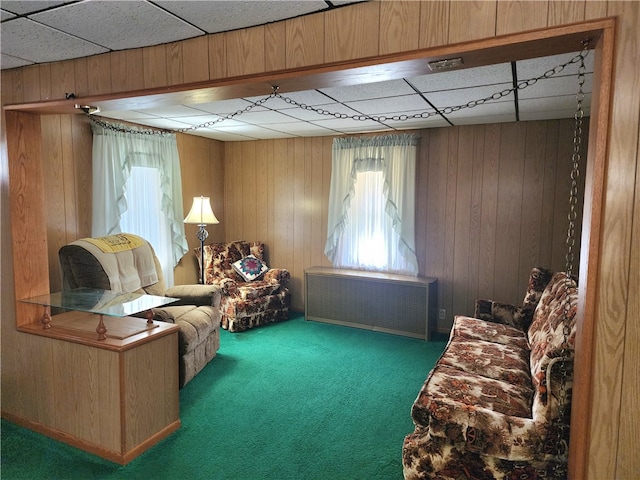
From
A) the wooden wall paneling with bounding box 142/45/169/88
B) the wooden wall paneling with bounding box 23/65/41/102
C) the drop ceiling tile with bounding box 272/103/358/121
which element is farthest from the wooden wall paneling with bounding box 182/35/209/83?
the drop ceiling tile with bounding box 272/103/358/121

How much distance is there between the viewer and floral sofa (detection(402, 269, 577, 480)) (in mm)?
1737

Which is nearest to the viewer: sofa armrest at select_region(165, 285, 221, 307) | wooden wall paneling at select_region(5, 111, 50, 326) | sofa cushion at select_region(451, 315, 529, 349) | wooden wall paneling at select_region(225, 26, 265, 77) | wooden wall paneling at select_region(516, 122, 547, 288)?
wooden wall paneling at select_region(225, 26, 265, 77)

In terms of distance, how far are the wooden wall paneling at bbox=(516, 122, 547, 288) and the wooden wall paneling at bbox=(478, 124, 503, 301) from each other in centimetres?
25

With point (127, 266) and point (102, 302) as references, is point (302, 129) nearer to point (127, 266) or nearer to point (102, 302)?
point (127, 266)

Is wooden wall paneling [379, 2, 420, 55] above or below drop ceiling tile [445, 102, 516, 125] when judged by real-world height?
below

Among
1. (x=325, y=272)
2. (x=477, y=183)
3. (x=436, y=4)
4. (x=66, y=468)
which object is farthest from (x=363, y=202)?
(x=66, y=468)

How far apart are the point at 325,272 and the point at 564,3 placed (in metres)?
3.84

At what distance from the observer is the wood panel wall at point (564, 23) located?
1.28 m

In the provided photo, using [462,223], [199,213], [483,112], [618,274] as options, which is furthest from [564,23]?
[199,213]

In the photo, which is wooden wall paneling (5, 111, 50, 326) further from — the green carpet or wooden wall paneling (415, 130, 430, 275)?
wooden wall paneling (415, 130, 430, 275)

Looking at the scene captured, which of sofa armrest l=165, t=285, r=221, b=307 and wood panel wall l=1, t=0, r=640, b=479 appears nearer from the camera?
wood panel wall l=1, t=0, r=640, b=479

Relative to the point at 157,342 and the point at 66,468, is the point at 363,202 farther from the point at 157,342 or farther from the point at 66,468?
the point at 66,468

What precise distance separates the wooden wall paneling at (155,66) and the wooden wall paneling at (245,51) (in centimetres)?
40

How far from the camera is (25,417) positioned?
2.70 m
